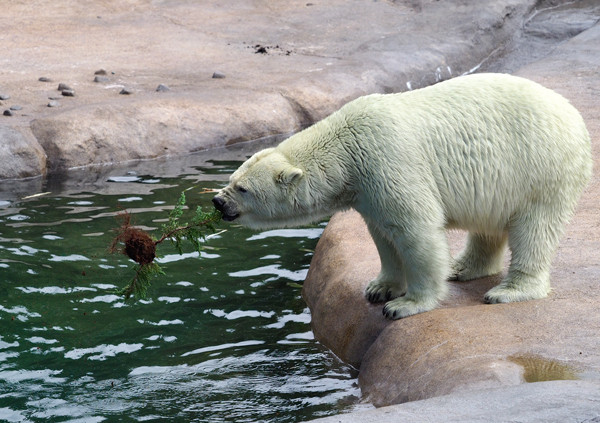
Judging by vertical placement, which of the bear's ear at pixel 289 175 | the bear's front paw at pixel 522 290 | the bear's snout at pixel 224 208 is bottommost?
the bear's front paw at pixel 522 290

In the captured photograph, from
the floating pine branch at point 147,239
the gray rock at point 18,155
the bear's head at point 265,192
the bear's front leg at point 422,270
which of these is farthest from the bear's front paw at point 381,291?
the gray rock at point 18,155

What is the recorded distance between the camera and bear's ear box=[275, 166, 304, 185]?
4926 mm

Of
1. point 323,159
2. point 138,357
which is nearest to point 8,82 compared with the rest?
point 138,357

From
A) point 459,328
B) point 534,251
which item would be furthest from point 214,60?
point 459,328

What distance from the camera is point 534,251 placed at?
16.6ft

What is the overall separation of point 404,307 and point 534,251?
792 millimetres

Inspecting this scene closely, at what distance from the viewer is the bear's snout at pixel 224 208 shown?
16.5 ft

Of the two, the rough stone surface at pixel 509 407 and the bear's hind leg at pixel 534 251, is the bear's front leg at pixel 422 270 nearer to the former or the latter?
the bear's hind leg at pixel 534 251

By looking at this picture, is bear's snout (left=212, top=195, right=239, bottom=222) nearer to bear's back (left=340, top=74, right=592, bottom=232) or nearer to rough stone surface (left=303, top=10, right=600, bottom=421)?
bear's back (left=340, top=74, right=592, bottom=232)

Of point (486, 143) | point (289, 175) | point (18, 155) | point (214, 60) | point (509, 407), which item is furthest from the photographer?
point (214, 60)

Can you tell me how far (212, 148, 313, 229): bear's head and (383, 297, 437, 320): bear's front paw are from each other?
722 millimetres

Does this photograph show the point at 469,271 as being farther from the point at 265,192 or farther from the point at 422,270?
the point at 265,192

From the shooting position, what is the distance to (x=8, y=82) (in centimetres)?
1110

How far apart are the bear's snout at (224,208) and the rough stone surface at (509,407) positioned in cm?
173
